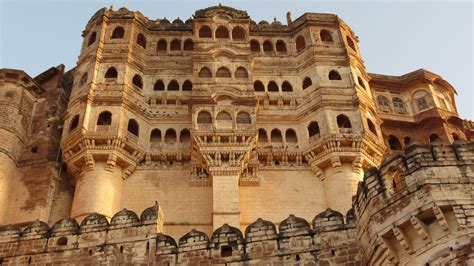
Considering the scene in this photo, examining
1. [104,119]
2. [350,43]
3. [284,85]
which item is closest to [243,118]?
[284,85]

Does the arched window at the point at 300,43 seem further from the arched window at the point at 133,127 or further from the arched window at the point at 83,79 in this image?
the arched window at the point at 83,79

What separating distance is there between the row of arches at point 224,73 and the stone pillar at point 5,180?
8.51m

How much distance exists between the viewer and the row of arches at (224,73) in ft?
87.5

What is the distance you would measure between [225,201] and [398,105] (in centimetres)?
1201

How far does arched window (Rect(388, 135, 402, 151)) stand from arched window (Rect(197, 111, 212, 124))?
895cm

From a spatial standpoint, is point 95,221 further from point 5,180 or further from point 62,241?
point 5,180

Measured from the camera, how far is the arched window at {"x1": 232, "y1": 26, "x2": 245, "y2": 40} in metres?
29.1

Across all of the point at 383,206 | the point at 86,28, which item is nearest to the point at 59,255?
the point at 383,206

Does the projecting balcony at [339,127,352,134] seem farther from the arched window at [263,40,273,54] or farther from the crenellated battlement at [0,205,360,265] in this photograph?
the crenellated battlement at [0,205,360,265]

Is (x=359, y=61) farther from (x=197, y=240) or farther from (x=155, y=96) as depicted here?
(x=197, y=240)

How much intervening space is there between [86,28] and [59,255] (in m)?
17.8

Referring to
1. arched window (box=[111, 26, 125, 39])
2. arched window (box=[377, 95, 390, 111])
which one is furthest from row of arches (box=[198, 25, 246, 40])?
arched window (box=[377, 95, 390, 111])

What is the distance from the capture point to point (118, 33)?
2894 centimetres

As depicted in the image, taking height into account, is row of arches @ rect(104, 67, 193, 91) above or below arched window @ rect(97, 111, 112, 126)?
above
